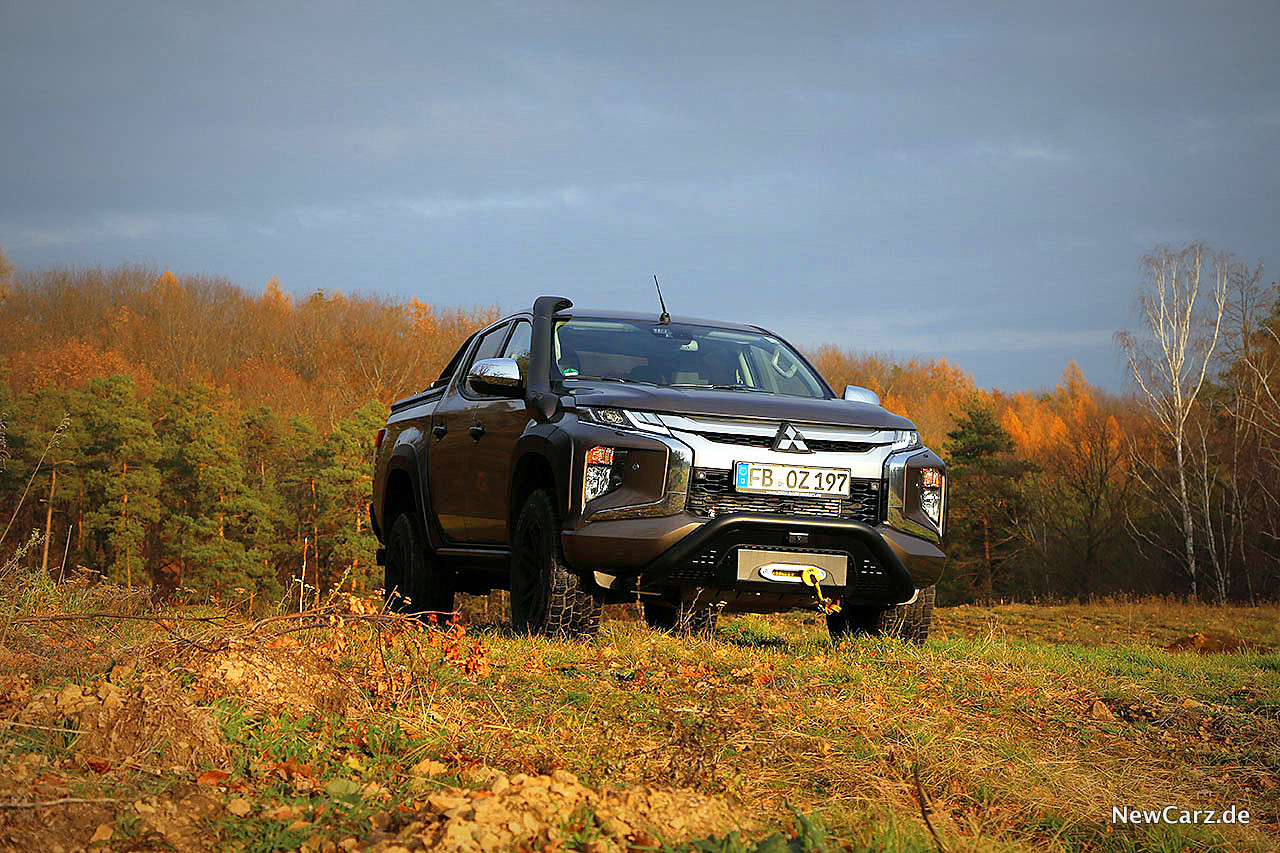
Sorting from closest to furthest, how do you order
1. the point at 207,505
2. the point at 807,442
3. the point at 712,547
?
the point at 712,547 → the point at 807,442 → the point at 207,505

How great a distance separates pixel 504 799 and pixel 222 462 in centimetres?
5061

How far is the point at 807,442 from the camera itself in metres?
6.11

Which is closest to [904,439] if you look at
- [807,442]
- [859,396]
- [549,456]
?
[807,442]

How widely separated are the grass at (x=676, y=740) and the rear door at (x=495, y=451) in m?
1.27

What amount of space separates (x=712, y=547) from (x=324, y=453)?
153 ft

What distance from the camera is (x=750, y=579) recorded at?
5.90 m

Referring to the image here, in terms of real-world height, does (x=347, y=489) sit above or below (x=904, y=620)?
below

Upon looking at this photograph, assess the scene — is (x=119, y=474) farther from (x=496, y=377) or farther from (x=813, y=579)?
(x=813, y=579)

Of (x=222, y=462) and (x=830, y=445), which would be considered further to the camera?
(x=222, y=462)

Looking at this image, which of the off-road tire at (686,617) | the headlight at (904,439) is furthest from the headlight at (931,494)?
the off-road tire at (686,617)

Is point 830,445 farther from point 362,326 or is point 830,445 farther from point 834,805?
point 362,326

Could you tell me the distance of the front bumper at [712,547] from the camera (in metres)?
5.84

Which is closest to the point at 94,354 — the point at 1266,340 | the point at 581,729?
the point at 1266,340

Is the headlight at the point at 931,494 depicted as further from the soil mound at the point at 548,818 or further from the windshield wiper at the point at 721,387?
the soil mound at the point at 548,818
